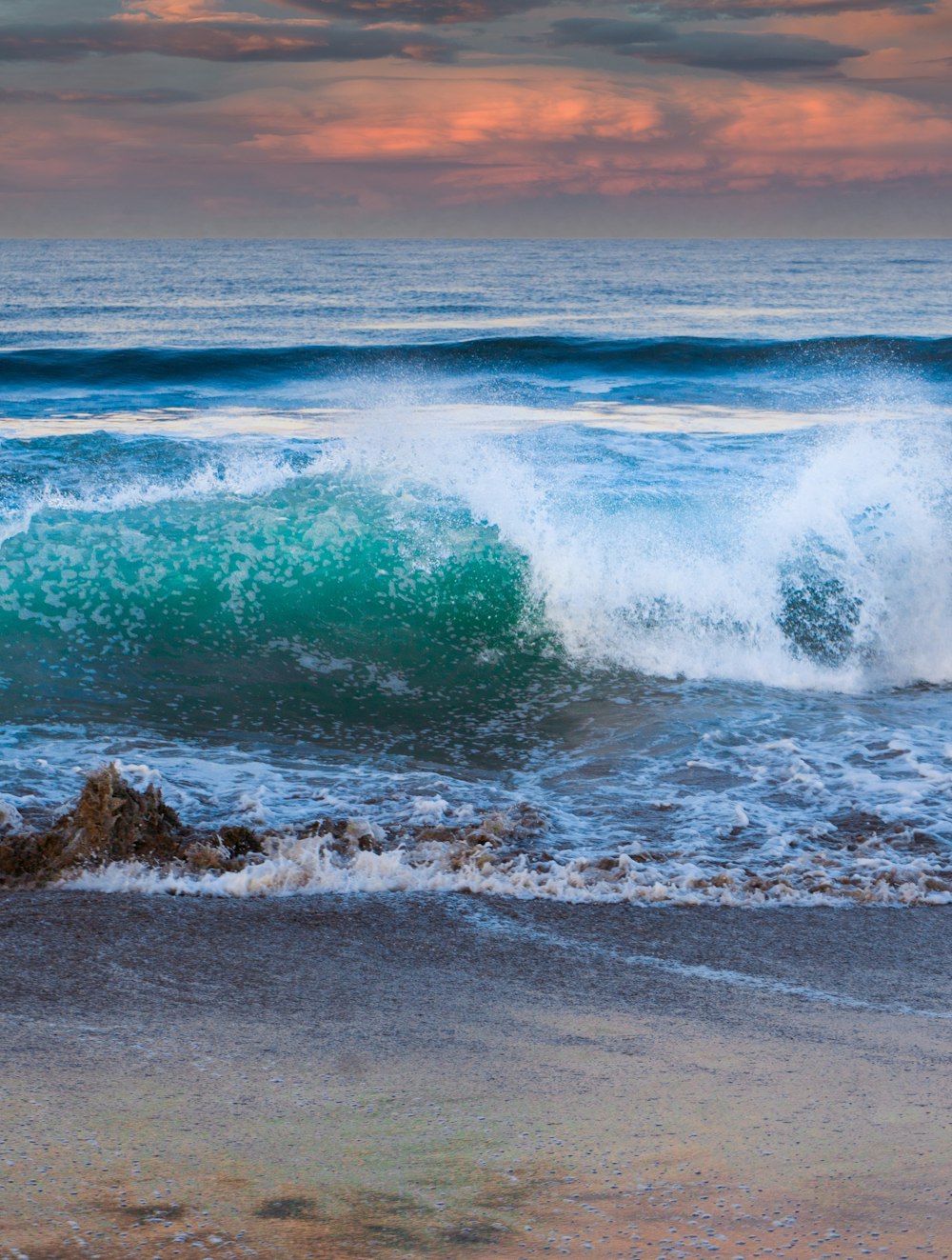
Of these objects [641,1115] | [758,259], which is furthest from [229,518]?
[758,259]

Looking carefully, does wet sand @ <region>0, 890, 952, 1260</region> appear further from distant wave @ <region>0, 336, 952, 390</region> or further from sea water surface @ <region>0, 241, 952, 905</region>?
distant wave @ <region>0, 336, 952, 390</region>

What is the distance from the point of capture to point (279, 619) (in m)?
8.13

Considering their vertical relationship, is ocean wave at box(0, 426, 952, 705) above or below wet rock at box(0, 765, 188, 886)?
above

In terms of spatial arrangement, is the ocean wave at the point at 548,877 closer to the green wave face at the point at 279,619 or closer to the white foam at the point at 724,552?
the green wave face at the point at 279,619

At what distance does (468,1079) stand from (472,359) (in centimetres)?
2068

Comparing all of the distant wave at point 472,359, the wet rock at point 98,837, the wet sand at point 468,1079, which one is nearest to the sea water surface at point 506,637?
the wet rock at point 98,837

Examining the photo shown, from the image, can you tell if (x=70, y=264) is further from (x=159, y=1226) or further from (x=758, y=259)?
(x=159, y=1226)

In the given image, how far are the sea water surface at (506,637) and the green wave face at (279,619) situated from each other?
0.03 metres

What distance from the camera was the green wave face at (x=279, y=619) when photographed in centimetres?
661

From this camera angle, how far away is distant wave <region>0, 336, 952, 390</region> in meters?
20.5

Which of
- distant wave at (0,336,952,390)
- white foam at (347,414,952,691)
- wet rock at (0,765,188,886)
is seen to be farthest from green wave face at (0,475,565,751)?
distant wave at (0,336,952,390)

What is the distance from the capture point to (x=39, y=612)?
7.86 meters

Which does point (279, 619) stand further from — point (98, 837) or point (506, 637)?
point (98, 837)

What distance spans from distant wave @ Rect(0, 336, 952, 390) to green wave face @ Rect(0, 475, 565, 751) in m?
11.5
